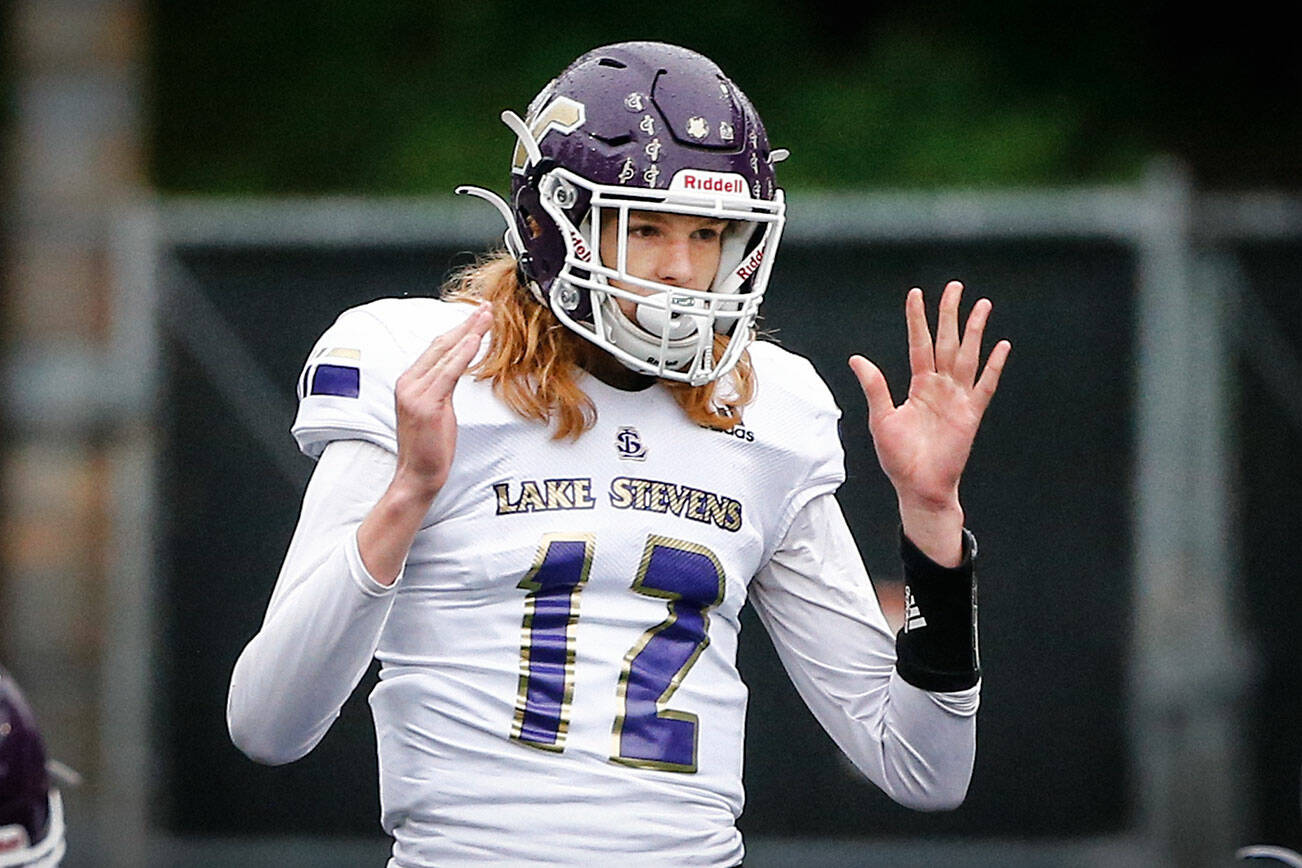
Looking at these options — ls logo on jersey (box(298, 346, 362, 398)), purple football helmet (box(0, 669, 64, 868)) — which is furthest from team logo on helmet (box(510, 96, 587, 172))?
purple football helmet (box(0, 669, 64, 868))

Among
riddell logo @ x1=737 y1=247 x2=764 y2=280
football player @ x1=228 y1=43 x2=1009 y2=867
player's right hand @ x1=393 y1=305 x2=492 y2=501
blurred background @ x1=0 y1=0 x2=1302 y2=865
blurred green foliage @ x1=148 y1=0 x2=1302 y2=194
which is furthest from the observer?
blurred green foliage @ x1=148 y1=0 x2=1302 y2=194

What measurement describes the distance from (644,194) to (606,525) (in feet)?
1.49

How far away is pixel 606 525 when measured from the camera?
282cm

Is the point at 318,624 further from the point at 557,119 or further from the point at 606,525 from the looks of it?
the point at 557,119

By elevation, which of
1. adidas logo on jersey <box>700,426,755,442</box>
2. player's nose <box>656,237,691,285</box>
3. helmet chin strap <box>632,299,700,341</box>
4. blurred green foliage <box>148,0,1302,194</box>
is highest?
blurred green foliage <box>148,0,1302,194</box>

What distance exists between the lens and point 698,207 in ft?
9.37

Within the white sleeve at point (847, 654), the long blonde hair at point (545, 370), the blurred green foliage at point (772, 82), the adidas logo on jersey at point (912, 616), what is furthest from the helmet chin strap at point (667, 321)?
the blurred green foliage at point (772, 82)

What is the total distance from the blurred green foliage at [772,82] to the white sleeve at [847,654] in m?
5.05

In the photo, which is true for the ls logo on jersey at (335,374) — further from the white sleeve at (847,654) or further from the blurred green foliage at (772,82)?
the blurred green foliage at (772,82)

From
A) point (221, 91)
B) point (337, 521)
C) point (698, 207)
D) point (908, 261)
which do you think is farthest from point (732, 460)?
point (221, 91)

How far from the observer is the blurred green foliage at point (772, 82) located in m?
8.20

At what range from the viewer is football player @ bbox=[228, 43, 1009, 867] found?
271 cm

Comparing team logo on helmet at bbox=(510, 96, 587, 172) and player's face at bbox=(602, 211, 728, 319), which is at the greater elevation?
team logo on helmet at bbox=(510, 96, 587, 172)

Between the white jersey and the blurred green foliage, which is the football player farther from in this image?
the blurred green foliage
